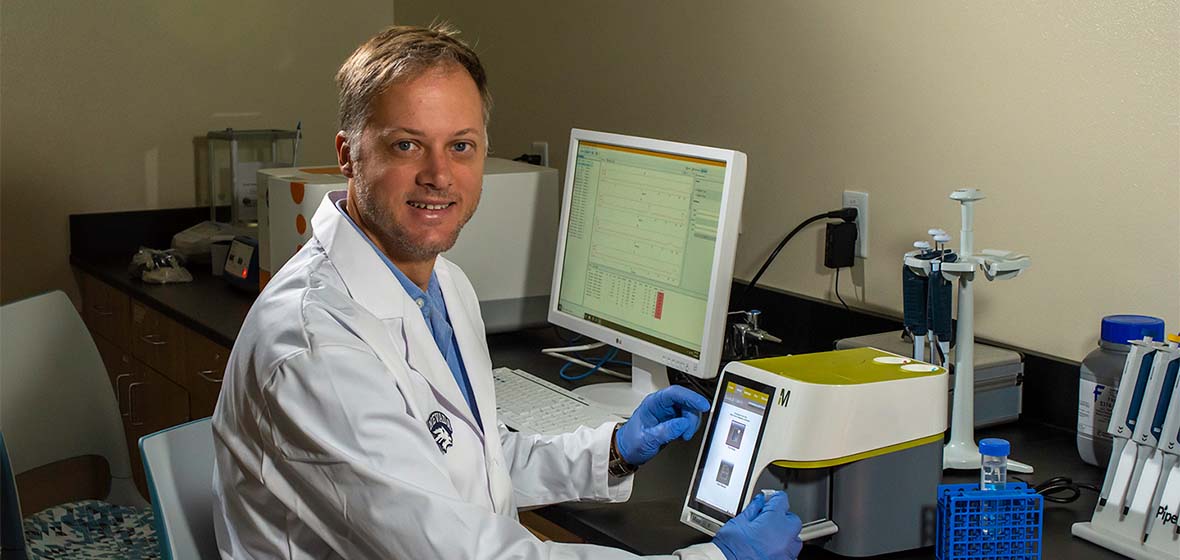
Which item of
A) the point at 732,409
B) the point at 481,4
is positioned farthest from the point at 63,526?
the point at 481,4

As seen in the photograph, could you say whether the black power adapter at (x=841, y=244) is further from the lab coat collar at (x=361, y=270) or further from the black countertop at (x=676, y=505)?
the lab coat collar at (x=361, y=270)

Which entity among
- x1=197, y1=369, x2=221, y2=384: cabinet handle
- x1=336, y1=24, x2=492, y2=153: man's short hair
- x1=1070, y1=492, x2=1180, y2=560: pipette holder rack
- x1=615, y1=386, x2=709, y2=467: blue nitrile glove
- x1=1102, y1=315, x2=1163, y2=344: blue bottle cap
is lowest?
x1=197, y1=369, x2=221, y2=384: cabinet handle

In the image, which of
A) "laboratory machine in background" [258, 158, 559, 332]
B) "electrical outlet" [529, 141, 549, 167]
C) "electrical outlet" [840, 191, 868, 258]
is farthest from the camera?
"electrical outlet" [529, 141, 549, 167]

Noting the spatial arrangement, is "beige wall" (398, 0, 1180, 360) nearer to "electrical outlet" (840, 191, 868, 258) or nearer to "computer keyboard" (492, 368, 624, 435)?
"electrical outlet" (840, 191, 868, 258)

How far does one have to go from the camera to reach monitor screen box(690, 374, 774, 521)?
130cm

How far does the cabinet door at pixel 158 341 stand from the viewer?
8.73ft

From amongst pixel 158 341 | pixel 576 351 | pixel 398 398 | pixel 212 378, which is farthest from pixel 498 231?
pixel 398 398

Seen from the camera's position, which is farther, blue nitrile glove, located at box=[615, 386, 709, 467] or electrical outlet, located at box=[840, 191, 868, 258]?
electrical outlet, located at box=[840, 191, 868, 258]

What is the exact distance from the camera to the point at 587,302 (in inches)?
79.4

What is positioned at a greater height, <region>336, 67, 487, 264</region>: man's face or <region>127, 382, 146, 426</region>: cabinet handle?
<region>336, 67, 487, 264</region>: man's face

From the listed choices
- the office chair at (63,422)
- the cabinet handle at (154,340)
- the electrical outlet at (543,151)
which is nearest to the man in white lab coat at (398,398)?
the office chair at (63,422)

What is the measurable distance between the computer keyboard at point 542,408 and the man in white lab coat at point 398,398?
116mm

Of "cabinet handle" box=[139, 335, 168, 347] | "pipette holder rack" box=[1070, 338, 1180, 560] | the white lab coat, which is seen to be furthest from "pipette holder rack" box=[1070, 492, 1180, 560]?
"cabinet handle" box=[139, 335, 168, 347]

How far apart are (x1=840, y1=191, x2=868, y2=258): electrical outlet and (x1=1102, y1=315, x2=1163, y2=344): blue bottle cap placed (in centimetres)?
52
